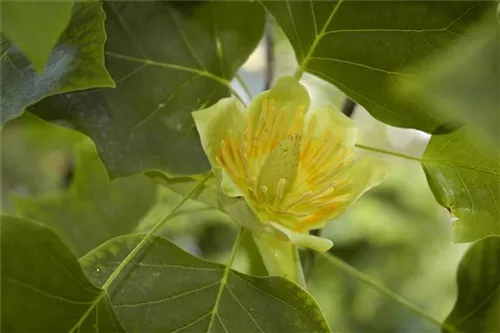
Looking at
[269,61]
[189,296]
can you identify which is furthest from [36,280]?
[269,61]

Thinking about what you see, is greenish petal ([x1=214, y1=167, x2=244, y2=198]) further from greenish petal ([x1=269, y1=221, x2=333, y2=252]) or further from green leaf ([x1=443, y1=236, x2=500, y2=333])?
green leaf ([x1=443, y1=236, x2=500, y2=333])

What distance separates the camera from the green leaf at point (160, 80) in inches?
20.2

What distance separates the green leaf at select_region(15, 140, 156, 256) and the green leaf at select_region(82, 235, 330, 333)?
0.77 ft

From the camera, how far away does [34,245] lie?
41 cm

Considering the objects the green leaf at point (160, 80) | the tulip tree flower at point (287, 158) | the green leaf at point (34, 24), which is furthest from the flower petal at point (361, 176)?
the green leaf at point (34, 24)

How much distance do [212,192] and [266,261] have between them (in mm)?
66

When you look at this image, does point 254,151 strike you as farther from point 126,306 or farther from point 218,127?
point 126,306

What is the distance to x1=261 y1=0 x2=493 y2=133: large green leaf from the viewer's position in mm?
458

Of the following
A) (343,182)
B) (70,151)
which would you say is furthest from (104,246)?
(70,151)

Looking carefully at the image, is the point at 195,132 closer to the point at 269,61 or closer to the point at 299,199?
the point at 299,199

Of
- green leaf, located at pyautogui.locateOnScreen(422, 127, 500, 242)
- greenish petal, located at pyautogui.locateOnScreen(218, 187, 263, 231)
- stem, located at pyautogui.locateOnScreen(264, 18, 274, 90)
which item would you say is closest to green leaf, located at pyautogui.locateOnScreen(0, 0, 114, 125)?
greenish petal, located at pyautogui.locateOnScreen(218, 187, 263, 231)

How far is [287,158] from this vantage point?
19.2 inches

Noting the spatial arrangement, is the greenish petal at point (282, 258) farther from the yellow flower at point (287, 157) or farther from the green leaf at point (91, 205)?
the green leaf at point (91, 205)

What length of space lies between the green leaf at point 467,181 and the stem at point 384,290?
0.13 metres
